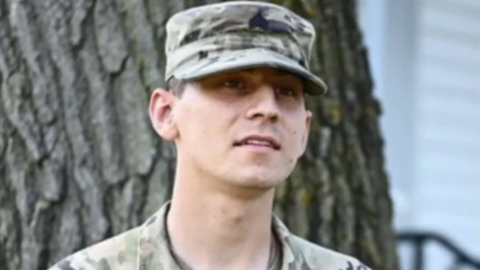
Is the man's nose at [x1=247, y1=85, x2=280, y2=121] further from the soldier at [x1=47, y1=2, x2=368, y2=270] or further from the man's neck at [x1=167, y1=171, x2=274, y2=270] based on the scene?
the man's neck at [x1=167, y1=171, x2=274, y2=270]

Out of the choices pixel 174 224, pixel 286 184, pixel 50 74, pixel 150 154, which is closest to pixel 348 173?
pixel 286 184

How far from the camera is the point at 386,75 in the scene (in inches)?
313

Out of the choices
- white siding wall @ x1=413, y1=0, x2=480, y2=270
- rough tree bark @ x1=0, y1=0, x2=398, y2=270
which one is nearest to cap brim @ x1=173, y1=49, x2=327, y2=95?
rough tree bark @ x1=0, y1=0, x2=398, y2=270

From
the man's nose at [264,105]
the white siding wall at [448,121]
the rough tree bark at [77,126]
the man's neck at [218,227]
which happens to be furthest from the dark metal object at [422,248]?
the man's nose at [264,105]

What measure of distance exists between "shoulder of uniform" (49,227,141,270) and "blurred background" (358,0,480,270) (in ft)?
15.9

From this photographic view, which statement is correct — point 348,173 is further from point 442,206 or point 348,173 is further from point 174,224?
point 442,206

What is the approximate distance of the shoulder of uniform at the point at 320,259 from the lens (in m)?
2.83

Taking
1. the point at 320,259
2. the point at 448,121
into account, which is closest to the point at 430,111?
the point at 448,121

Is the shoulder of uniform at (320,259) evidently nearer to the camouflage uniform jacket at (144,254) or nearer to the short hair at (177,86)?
the camouflage uniform jacket at (144,254)

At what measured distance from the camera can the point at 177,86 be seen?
2.71 metres

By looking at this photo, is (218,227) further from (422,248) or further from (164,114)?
(422,248)

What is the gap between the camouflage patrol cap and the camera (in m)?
2.65

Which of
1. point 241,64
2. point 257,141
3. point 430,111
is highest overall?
point 241,64

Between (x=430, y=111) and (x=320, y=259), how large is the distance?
5558 mm
